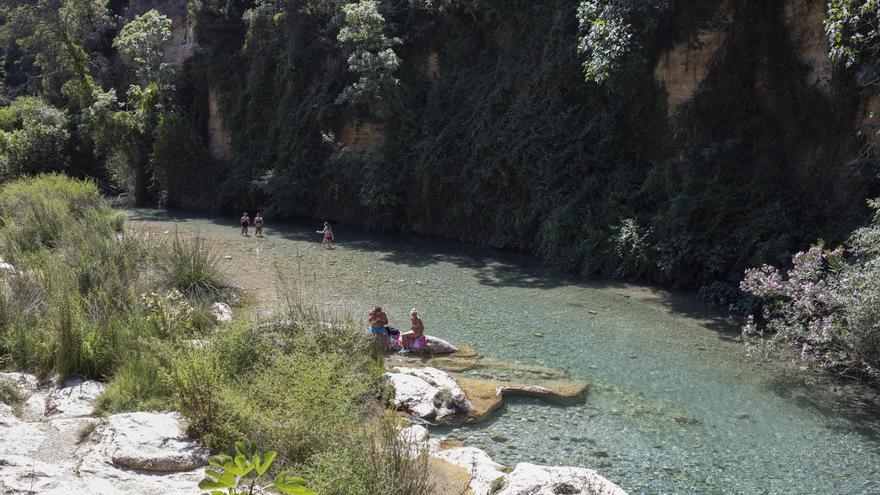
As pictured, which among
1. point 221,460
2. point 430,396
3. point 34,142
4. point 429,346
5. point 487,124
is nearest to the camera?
point 221,460

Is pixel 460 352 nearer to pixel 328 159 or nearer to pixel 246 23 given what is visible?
pixel 328 159

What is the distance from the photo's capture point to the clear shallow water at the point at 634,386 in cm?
698

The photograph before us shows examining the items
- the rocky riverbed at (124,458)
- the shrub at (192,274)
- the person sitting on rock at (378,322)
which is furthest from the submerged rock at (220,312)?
the rocky riverbed at (124,458)

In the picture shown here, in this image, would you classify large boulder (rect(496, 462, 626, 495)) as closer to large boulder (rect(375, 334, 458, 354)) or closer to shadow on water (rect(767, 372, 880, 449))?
shadow on water (rect(767, 372, 880, 449))

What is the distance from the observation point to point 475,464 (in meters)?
6.53

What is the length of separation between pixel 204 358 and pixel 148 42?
26.1 metres

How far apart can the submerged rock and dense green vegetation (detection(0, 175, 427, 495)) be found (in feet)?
0.69

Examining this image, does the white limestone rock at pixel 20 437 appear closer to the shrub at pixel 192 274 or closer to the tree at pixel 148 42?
the shrub at pixel 192 274

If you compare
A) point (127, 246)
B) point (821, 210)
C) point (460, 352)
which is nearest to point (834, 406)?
point (460, 352)

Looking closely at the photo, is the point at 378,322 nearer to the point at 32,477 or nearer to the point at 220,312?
the point at 220,312

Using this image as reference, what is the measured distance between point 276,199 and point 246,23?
31.5 feet

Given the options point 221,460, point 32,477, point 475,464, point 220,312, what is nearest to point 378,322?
point 220,312

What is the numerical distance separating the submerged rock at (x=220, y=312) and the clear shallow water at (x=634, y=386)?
6.30 feet

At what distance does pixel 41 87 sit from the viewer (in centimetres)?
3684
